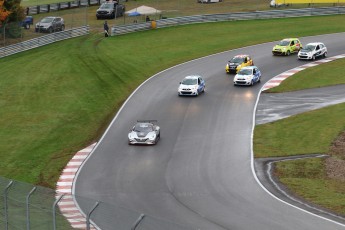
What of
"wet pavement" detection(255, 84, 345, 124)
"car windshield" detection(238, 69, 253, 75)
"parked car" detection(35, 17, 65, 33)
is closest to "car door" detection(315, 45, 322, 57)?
"wet pavement" detection(255, 84, 345, 124)

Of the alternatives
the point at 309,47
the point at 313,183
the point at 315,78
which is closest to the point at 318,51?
the point at 309,47

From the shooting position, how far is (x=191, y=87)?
5234 centimetres

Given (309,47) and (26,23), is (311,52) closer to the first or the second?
(309,47)

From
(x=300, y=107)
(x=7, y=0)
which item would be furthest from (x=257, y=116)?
(x=7, y=0)

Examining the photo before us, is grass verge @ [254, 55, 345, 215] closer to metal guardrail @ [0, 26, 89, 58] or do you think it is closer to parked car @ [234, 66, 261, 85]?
parked car @ [234, 66, 261, 85]

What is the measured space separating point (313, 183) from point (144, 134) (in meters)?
11.9

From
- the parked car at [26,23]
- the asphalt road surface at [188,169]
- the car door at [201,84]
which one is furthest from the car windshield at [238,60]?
the parked car at [26,23]

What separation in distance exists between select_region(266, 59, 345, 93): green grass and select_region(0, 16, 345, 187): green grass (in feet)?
38.4

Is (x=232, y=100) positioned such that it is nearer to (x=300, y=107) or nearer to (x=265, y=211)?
(x=300, y=107)

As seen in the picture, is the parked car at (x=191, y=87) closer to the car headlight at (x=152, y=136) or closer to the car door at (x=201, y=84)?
the car door at (x=201, y=84)

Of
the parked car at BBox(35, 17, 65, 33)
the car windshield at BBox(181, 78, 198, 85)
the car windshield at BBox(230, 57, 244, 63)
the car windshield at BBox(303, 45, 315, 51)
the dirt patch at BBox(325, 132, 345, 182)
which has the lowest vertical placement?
the parked car at BBox(35, 17, 65, 33)

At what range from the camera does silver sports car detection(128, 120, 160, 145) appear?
137 feet

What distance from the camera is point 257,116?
156ft

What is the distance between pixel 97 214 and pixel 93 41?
5614 centimetres
